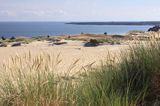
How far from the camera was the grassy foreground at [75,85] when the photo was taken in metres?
5.62

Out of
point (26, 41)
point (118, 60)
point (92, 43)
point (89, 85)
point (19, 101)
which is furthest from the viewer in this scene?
point (26, 41)

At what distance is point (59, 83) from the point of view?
5.91 m

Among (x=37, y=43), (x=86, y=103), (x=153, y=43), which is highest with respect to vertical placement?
(x=153, y=43)

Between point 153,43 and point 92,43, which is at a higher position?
point 153,43

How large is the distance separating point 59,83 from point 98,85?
54 centimetres

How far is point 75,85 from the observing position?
20.1 ft

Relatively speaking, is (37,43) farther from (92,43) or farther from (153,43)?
(153,43)

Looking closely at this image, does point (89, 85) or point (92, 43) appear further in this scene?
point (92, 43)

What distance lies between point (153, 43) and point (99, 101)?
250 cm

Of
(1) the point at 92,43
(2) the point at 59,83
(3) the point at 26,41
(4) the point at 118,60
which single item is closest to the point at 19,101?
(2) the point at 59,83

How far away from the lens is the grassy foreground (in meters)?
5.62

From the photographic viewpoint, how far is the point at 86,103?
568 centimetres

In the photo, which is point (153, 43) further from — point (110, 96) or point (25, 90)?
point (25, 90)

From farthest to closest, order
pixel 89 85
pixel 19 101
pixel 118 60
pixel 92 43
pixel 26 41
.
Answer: pixel 26 41 < pixel 92 43 < pixel 118 60 < pixel 89 85 < pixel 19 101
